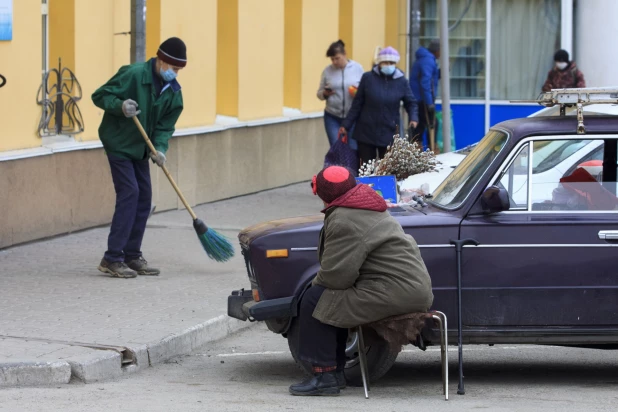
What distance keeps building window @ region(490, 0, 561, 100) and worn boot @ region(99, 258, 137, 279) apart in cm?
1389

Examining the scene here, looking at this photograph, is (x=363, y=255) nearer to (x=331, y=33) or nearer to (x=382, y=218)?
(x=382, y=218)

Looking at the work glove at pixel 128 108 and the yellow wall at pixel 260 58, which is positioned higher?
the yellow wall at pixel 260 58

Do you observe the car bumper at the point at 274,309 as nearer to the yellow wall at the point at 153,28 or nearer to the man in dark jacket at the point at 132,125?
the man in dark jacket at the point at 132,125

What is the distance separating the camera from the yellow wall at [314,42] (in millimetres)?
19953

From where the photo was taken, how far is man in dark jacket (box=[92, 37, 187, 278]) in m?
10.5

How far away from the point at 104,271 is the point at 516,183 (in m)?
4.51

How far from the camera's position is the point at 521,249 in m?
7.17

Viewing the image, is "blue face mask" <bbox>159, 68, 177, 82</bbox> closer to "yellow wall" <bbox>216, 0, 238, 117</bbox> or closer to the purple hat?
the purple hat

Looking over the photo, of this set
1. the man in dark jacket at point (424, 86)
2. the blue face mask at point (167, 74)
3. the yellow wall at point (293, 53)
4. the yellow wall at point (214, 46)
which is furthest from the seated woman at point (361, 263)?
the yellow wall at point (293, 53)

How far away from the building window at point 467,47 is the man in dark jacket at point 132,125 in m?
13.4

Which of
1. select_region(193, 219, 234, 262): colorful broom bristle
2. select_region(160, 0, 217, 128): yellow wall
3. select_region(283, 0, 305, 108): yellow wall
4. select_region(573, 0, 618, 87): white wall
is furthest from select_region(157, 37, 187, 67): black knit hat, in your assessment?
select_region(573, 0, 618, 87): white wall

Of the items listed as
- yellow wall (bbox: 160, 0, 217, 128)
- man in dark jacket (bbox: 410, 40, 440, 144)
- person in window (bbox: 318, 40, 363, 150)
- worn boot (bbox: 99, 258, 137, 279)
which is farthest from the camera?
man in dark jacket (bbox: 410, 40, 440, 144)

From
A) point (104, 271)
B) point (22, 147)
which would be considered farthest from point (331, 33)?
point (104, 271)

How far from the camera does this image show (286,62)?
20.0 meters
